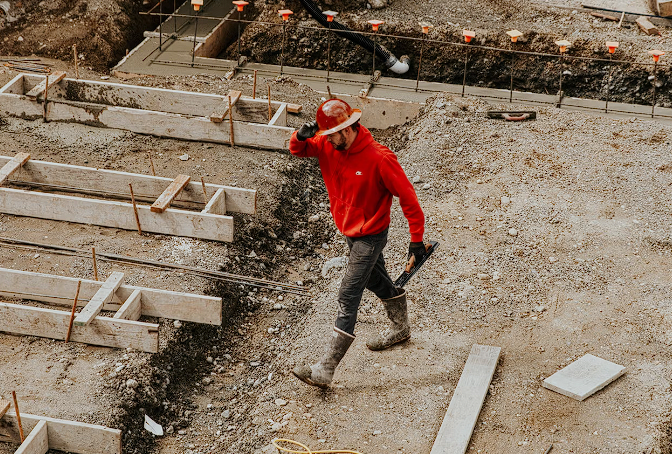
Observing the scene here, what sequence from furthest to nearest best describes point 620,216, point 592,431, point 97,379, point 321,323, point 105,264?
point 620,216 < point 105,264 < point 321,323 < point 97,379 < point 592,431

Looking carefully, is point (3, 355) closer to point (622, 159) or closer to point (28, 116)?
point (28, 116)

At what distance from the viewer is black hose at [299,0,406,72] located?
40.6ft

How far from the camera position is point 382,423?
17.7 ft

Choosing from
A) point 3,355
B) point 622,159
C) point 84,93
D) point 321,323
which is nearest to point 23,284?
point 3,355

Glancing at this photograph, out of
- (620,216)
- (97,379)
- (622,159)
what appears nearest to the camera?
(97,379)

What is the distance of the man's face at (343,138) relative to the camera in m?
5.17

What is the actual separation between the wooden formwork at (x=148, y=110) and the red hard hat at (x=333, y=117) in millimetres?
4095

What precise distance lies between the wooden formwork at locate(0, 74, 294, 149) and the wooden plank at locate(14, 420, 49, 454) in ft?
16.3

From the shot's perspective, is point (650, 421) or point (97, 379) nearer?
point (650, 421)

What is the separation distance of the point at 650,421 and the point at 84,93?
26.0 feet

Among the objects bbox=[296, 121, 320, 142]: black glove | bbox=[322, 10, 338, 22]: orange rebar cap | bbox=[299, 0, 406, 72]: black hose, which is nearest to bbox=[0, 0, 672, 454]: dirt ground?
bbox=[296, 121, 320, 142]: black glove

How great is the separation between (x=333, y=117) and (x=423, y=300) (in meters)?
2.29

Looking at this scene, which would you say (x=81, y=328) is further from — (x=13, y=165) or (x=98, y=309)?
(x=13, y=165)

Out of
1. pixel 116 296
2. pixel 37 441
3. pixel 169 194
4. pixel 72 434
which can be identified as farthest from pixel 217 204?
pixel 37 441
